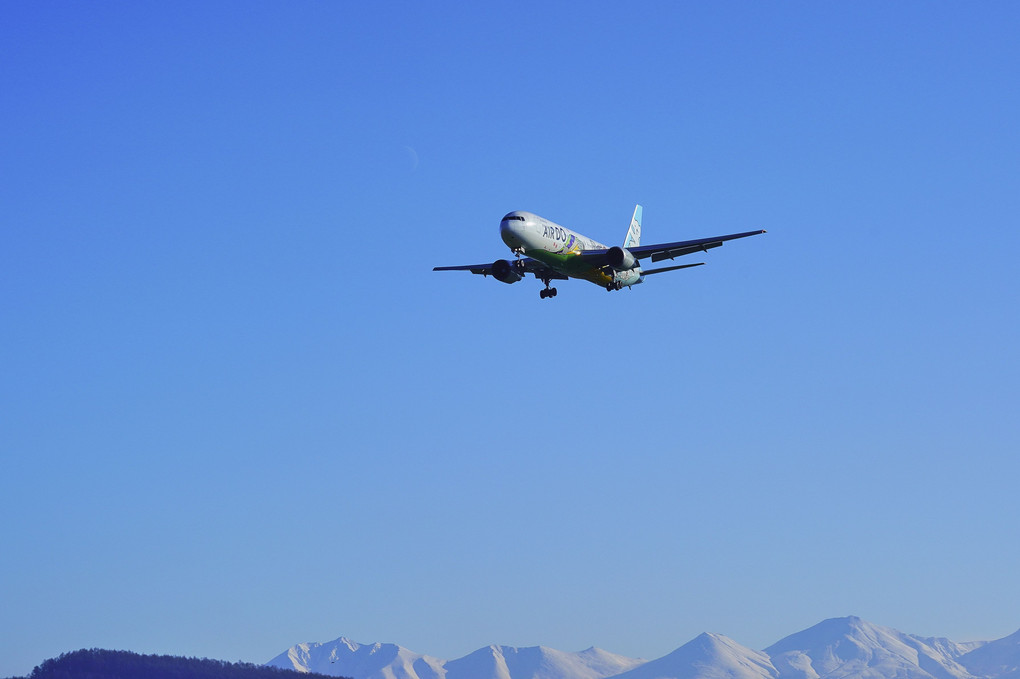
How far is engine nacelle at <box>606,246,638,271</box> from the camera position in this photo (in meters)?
83.8

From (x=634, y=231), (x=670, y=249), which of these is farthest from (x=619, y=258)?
(x=634, y=231)

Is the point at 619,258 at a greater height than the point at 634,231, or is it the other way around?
the point at 634,231

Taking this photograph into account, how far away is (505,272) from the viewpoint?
85938 millimetres

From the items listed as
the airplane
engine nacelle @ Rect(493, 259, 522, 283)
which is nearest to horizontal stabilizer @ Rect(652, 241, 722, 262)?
the airplane

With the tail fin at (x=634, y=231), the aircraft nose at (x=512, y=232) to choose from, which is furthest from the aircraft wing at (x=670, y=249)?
the tail fin at (x=634, y=231)

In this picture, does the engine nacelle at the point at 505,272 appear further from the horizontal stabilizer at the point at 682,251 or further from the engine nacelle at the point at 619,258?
the horizontal stabilizer at the point at 682,251

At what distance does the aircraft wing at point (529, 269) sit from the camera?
280ft

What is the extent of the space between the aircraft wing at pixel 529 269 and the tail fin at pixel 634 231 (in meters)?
23.5

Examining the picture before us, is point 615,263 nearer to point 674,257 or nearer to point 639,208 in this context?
point 674,257

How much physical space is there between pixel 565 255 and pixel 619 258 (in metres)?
3.86

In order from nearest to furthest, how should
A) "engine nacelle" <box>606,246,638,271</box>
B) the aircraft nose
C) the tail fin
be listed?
the aircraft nose → "engine nacelle" <box>606,246,638,271</box> → the tail fin

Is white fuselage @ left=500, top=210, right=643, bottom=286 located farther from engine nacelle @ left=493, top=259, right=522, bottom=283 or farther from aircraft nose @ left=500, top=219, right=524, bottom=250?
→ engine nacelle @ left=493, top=259, right=522, bottom=283

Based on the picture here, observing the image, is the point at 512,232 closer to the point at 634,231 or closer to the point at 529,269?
the point at 529,269

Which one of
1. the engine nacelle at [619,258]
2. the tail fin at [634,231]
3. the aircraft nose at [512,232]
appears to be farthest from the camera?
the tail fin at [634,231]
